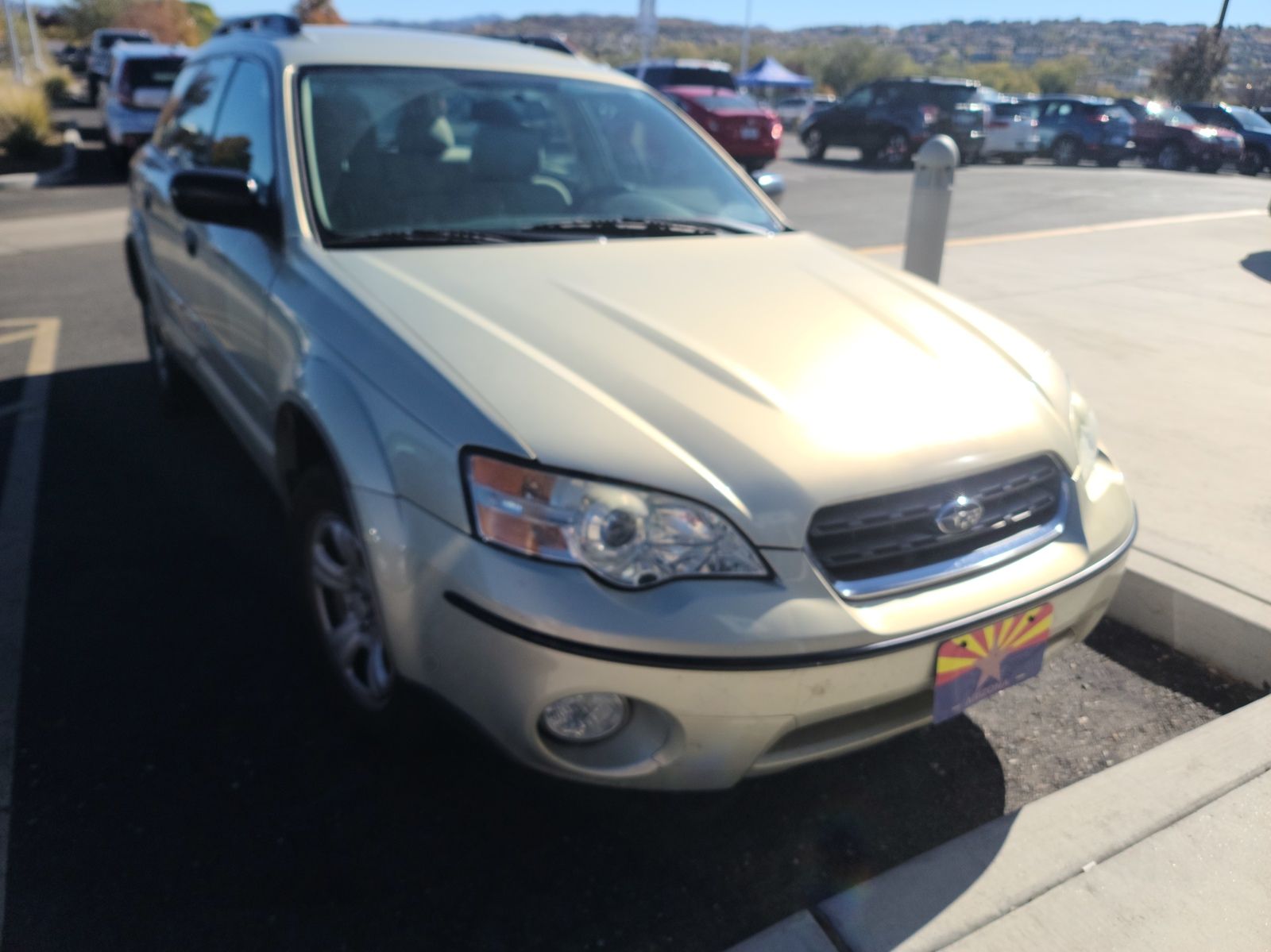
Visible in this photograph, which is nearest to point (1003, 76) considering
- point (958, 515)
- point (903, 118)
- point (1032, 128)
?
point (1032, 128)

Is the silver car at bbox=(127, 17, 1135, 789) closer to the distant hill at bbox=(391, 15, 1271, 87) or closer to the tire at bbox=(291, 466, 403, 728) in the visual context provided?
the tire at bbox=(291, 466, 403, 728)

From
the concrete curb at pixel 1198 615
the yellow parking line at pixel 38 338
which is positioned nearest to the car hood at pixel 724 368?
the concrete curb at pixel 1198 615

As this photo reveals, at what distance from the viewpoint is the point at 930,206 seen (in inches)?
216

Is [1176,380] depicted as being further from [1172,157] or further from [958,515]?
[1172,157]

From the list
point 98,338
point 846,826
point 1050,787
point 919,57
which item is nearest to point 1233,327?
point 1050,787

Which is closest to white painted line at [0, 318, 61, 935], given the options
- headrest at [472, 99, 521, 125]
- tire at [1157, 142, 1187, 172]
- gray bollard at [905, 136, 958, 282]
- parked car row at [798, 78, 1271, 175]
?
headrest at [472, 99, 521, 125]

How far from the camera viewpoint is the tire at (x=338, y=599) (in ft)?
8.28

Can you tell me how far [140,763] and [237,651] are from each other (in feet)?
1.86

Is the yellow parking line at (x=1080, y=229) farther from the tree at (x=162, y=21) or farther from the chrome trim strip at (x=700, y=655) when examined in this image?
the tree at (x=162, y=21)

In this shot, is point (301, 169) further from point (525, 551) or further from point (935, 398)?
point (935, 398)

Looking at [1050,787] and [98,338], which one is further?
[98,338]

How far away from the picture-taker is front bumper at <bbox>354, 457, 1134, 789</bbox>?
76.9 inches

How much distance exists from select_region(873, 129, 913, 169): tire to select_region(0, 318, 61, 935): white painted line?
56.2ft

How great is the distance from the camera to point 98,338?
6797 mm
